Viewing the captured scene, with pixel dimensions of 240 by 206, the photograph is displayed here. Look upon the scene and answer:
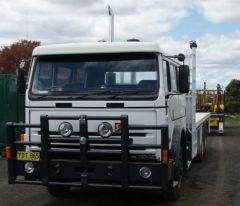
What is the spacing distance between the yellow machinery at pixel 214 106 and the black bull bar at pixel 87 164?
1585 cm

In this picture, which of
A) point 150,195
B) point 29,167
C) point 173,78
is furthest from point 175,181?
point 29,167

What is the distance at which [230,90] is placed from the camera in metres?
47.4

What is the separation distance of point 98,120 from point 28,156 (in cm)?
117

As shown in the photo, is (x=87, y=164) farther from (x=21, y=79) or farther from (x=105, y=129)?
(x=21, y=79)

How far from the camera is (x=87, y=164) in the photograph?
698cm

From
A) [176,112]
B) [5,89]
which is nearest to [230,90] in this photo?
[5,89]

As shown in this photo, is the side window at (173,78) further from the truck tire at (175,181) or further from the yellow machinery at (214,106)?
the yellow machinery at (214,106)

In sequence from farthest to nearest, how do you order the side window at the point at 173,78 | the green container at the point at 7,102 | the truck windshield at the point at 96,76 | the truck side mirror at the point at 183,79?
the green container at the point at 7,102, the side window at the point at 173,78, the truck side mirror at the point at 183,79, the truck windshield at the point at 96,76

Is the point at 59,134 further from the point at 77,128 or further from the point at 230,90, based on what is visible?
the point at 230,90

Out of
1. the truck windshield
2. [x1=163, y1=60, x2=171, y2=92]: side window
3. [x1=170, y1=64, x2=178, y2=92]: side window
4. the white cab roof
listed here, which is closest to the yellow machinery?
[x1=170, y1=64, x2=178, y2=92]: side window

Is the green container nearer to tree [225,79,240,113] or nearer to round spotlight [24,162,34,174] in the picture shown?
round spotlight [24,162,34,174]

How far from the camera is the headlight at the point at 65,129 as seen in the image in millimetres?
7156

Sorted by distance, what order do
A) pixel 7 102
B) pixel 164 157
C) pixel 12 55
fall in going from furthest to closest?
pixel 12 55 → pixel 7 102 → pixel 164 157

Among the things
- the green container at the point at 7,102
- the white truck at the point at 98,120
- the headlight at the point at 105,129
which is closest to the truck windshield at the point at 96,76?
the white truck at the point at 98,120
